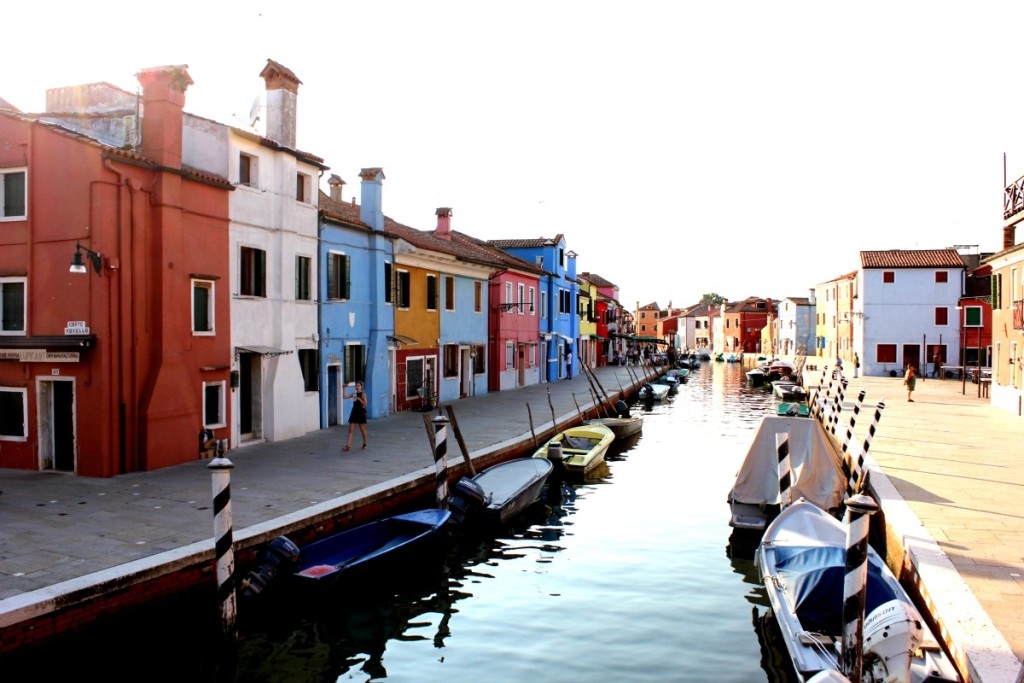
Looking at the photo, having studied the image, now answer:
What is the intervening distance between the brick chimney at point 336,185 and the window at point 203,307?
13.9 m

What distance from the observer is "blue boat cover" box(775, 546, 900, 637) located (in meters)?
7.39

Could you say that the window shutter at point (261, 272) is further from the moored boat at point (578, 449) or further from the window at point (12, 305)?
the moored boat at point (578, 449)

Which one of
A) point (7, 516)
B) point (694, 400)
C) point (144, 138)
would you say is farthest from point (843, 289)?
point (7, 516)

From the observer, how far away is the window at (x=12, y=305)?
14.9 meters

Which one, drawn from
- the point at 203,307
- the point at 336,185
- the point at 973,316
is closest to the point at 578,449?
the point at 203,307

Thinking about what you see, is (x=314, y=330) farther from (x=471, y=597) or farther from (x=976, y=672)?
(x=976, y=672)

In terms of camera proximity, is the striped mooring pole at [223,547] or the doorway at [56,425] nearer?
the striped mooring pole at [223,547]

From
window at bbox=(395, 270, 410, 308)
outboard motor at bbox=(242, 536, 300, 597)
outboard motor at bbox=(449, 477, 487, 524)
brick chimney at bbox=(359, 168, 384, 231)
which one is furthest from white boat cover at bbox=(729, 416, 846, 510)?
window at bbox=(395, 270, 410, 308)

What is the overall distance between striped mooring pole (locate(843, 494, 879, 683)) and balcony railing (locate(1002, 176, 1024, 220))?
48.4ft

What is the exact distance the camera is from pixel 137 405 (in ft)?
47.1

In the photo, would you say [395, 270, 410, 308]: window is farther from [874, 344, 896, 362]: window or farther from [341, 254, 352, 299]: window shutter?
[874, 344, 896, 362]: window

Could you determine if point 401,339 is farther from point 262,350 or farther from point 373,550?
point 373,550

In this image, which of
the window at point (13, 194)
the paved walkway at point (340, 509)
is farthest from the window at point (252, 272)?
the window at point (13, 194)

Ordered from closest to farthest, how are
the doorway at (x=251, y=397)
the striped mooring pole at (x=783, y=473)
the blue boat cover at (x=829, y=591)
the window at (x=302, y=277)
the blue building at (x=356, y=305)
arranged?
the blue boat cover at (x=829, y=591)
the striped mooring pole at (x=783, y=473)
the doorway at (x=251, y=397)
the window at (x=302, y=277)
the blue building at (x=356, y=305)
